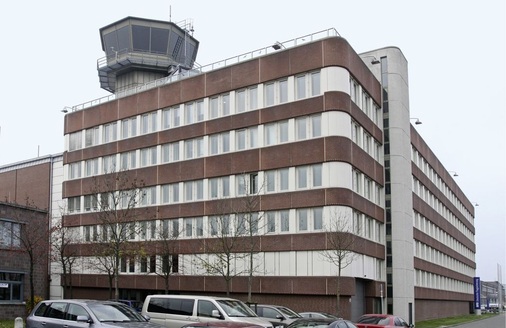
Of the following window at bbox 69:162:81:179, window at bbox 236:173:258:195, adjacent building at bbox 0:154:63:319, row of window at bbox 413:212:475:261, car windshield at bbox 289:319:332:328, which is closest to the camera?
car windshield at bbox 289:319:332:328

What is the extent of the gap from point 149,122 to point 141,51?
11.8 meters

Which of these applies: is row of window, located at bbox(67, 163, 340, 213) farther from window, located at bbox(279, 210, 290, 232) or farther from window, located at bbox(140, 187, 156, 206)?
window, located at bbox(279, 210, 290, 232)

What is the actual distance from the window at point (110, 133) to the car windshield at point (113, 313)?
37560 mm

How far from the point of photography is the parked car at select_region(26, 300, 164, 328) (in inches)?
682

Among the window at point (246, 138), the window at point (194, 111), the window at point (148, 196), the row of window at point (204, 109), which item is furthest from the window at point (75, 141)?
the window at point (246, 138)

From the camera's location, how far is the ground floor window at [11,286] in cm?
3997

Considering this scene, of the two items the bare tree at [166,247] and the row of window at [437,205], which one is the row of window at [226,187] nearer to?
the bare tree at [166,247]

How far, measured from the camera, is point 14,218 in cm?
4097

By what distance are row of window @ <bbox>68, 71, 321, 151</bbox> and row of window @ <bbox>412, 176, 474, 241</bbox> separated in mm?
20931

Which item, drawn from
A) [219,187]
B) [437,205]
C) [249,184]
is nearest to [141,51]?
[219,187]

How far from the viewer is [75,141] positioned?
193 ft

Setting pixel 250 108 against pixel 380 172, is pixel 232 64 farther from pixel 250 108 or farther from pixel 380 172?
pixel 380 172

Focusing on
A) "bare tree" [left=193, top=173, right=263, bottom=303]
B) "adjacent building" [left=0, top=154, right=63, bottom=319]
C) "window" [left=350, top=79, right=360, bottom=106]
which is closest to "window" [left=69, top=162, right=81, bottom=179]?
"adjacent building" [left=0, top=154, right=63, bottom=319]

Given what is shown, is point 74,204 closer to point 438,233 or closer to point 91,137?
point 91,137
